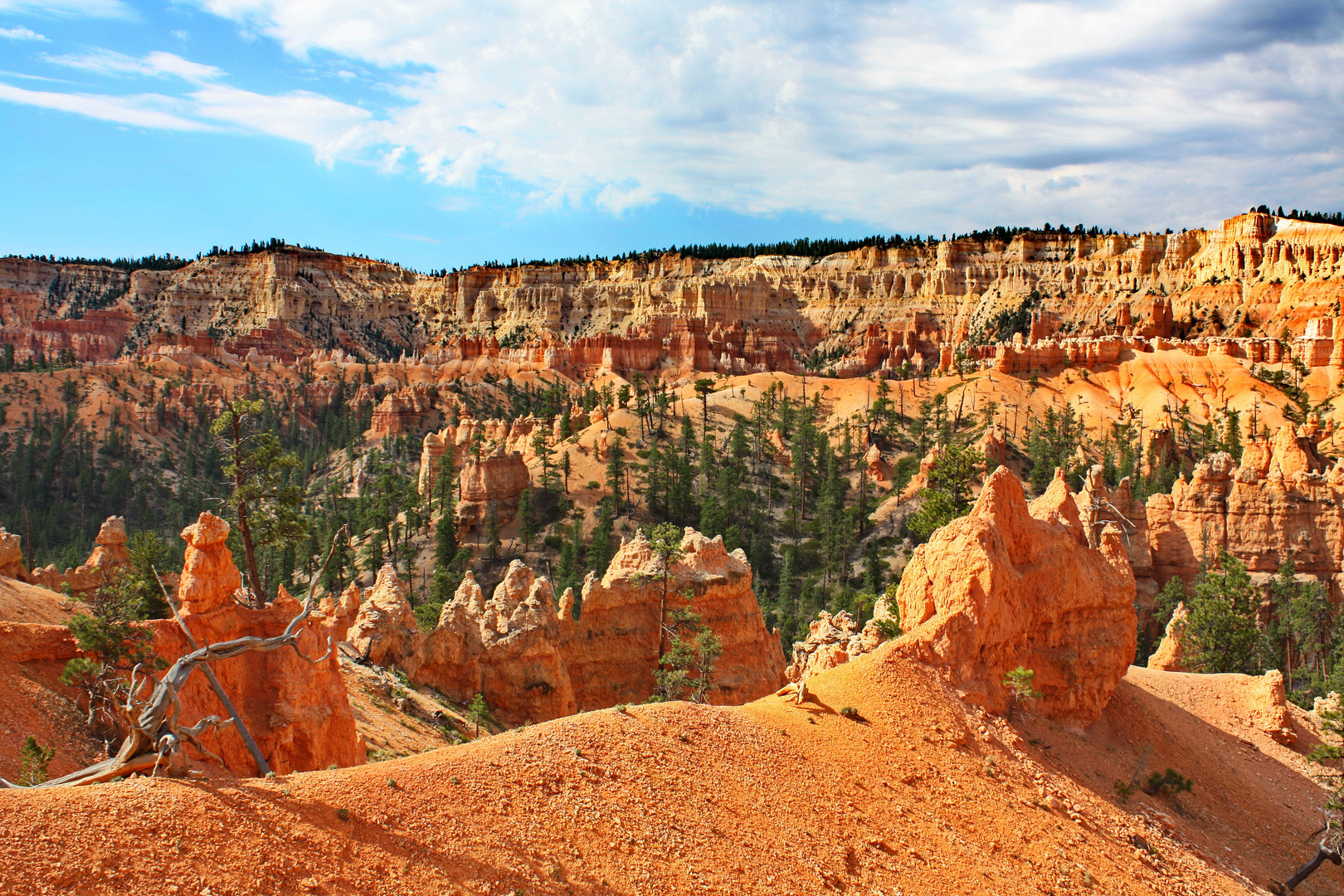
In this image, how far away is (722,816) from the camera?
41.1 feet

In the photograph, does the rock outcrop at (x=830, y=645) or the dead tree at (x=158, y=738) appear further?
the rock outcrop at (x=830, y=645)

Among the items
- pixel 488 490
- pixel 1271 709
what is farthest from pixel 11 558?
pixel 1271 709

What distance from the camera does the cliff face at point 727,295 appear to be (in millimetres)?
126688

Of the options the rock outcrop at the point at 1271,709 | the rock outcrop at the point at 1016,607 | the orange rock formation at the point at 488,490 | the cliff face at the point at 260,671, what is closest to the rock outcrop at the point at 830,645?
the rock outcrop at the point at 1016,607

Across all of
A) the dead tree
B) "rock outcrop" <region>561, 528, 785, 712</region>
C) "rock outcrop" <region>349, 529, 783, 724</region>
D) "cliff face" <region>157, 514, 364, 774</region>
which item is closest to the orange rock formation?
"rock outcrop" <region>349, 529, 783, 724</region>

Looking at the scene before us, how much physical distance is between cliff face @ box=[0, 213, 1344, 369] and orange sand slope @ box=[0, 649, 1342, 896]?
122 meters

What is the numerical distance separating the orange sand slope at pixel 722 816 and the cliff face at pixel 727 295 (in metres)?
122

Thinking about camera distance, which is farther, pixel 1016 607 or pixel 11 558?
pixel 11 558

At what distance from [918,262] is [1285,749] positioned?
495 ft

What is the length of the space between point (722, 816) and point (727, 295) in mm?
153252

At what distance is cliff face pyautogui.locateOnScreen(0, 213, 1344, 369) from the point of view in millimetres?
126688

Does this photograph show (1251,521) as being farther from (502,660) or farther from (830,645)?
(502,660)

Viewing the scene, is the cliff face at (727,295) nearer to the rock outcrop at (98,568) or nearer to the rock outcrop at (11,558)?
the rock outcrop at (98,568)

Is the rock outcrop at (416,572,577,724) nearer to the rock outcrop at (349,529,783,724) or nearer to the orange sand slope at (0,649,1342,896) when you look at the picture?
the rock outcrop at (349,529,783,724)
